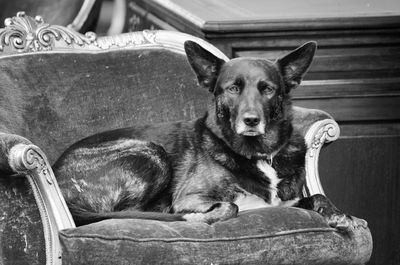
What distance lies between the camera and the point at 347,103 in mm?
4828

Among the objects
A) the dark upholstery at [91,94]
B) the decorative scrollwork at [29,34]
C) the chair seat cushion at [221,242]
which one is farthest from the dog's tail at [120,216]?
the decorative scrollwork at [29,34]

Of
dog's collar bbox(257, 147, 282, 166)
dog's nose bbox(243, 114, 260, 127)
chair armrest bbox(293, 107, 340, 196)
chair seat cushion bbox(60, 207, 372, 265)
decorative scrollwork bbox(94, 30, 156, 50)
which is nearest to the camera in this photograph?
chair seat cushion bbox(60, 207, 372, 265)

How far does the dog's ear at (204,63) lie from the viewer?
379 centimetres

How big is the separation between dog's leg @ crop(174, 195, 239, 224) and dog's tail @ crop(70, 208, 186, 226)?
6 cm

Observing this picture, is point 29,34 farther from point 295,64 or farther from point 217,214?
point 217,214

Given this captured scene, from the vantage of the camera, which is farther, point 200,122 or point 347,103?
point 347,103

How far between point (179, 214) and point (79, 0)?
2523mm

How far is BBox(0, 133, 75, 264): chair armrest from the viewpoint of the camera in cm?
322

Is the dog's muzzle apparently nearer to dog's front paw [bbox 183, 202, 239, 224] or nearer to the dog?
the dog

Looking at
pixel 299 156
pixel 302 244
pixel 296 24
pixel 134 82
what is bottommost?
pixel 302 244

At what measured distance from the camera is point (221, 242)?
3160 millimetres

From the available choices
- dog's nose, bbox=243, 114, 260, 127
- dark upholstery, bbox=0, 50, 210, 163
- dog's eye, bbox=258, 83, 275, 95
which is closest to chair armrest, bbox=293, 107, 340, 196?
dog's eye, bbox=258, 83, 275, 95

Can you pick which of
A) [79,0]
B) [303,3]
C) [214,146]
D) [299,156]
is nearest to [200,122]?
[214,146]

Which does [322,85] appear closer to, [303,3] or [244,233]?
[303,3]
